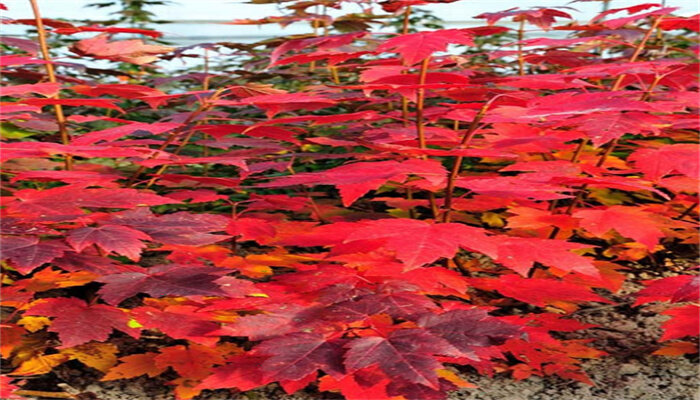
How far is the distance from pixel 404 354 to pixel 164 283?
0.45m

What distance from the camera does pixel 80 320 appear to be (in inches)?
50.4

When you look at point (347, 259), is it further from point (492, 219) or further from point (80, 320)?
point (492, 219)

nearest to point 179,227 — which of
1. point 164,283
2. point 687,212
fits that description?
point 164,283

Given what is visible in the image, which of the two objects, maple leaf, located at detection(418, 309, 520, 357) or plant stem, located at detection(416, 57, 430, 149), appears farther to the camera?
plant stem, located at detection(416, 57, 430, 149)

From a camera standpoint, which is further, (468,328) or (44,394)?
(44,394)

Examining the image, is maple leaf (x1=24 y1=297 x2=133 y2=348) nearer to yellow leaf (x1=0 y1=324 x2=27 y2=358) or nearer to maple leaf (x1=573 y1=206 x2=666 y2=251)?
yellow leaf (x1=0 y1=324 x2=27 y2=358)

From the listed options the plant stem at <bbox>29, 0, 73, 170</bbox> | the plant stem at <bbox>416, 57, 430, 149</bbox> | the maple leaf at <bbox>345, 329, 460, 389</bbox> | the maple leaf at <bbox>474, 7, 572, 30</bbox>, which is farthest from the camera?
the maple leaf at <bbox>474, 7, 572, 30</bbox>

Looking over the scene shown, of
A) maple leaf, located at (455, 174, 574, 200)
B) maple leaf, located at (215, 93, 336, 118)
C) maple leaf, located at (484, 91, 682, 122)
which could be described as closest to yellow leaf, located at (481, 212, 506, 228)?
maple leaf, located at (484, 91, 682, 122)

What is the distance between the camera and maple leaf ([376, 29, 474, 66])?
4.47 feet

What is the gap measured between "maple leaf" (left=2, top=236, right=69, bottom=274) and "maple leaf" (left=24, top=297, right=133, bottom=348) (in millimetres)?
123

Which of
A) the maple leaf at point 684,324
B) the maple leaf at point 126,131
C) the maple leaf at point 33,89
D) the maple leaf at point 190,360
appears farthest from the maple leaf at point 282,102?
the maple leaf at point 684,324

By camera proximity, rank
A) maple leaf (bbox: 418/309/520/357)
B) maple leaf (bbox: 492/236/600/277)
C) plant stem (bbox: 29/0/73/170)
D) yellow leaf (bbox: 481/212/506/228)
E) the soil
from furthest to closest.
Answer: yellow leaf (bbox: 481/212/506/228), plant stem (bbox: 29/0/73/170), the soil, maple leaf (bbox: 492/236/600/277), maple leaf (bbox: 418/309/520/357)

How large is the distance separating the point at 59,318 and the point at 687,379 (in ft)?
3.72

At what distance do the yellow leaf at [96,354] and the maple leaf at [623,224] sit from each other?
0.95m
